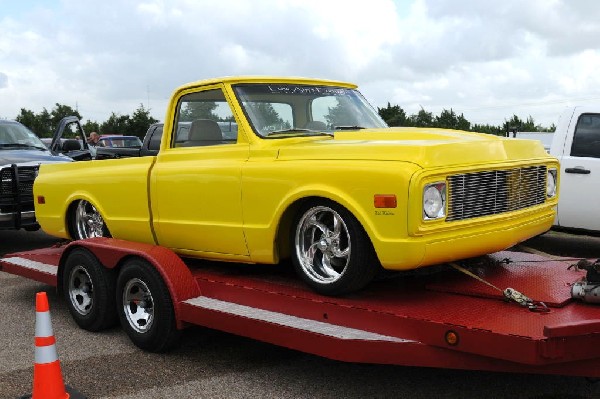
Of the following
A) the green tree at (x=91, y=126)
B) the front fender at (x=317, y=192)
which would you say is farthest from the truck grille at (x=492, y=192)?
the green tree at (x=91, y=126)

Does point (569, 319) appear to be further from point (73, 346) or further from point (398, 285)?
point (73, 346)

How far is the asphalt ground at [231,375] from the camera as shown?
4141mm

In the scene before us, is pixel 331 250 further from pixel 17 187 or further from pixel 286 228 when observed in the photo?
pixel 17 187

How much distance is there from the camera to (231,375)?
4469 mm

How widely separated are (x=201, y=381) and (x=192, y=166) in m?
1.59

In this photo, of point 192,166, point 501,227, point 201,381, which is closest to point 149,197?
point 192,166

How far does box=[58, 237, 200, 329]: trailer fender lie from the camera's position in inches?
185

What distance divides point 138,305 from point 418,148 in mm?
2560

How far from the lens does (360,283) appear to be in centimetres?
406

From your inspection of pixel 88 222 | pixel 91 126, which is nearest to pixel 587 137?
pixel 88 222

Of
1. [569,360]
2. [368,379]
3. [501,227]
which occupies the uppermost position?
[501,227]

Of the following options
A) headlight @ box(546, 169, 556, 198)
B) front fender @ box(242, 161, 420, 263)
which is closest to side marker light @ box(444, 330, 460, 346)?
front fender @ box(242, 161, 420, 263)

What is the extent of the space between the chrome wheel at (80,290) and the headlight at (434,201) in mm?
3069

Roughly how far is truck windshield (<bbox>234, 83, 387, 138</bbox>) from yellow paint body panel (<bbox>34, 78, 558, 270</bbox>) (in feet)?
0.27
